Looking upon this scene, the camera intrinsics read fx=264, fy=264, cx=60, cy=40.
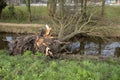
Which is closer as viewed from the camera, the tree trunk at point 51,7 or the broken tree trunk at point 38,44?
the broken tree trunk at point 38,44

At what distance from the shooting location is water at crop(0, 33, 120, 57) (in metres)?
15.9

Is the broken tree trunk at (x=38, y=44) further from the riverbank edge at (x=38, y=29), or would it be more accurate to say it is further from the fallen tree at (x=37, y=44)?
the riverbank edge at (x=38, y=29)

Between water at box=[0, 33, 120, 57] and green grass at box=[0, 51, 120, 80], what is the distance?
479cm

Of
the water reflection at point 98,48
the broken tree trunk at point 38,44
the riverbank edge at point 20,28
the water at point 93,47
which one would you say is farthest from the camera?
the riverbank edge at point 20,28

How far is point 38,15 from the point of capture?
26750 mm

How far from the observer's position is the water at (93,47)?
15.9 m

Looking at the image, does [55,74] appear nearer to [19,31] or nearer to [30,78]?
[30,78]

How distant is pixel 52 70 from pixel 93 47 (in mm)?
7850

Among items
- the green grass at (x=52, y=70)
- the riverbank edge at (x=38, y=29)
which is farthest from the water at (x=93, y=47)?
the green grass at (x=52, y=70)

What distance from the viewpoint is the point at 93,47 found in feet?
57.1

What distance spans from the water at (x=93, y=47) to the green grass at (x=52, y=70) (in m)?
4.79

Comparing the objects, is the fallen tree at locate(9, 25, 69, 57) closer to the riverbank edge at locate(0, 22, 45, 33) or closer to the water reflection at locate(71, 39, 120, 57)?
the water reflection at locate(71, 39, 120, 57)

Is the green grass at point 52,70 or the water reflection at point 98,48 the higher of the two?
the green grass at point 52,70

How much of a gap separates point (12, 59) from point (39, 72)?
1978mm
